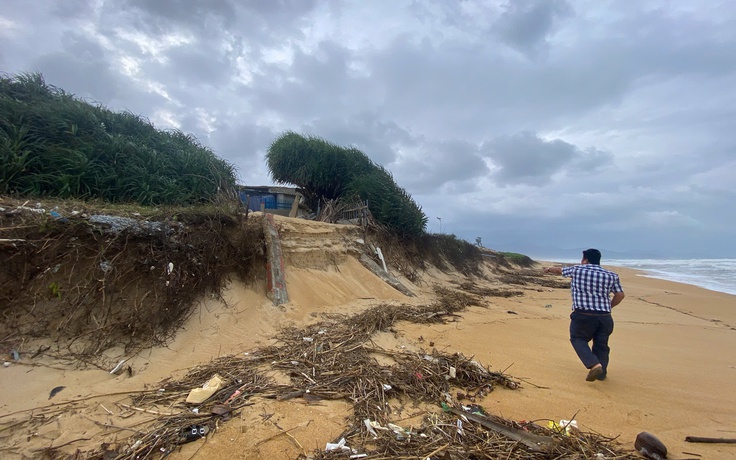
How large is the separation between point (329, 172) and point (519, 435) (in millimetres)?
15337

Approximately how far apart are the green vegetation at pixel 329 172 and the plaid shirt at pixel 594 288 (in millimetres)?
10334

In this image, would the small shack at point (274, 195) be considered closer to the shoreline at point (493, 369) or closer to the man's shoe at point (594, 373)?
the shoreline at point (493, 369)

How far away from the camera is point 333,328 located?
5.79 meters

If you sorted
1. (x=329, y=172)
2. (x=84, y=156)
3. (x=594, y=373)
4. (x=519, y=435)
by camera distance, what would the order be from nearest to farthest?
(x=519, y=435) → (x=594, y=373) → (x=84, y=156) → (x=329, y=172)

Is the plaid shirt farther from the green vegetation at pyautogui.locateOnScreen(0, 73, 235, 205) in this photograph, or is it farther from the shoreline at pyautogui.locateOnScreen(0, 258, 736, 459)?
the green vegetation at pyautogui.locateOnScreen(0, 73, 235, 205)

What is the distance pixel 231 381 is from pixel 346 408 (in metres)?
1.37

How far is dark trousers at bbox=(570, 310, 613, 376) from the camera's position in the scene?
416cm

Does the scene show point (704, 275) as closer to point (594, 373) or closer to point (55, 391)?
point (594, 373)

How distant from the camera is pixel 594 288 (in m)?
4.21

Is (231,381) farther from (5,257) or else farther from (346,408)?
(5,257)

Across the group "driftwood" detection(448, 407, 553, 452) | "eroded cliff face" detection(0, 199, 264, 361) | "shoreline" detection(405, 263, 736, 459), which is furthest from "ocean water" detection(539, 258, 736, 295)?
"eroded cliff face" detection(0, 199, 264, 361)

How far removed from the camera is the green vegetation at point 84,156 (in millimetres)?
6086

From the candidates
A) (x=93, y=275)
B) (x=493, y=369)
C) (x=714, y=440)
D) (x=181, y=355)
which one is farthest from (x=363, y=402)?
(x=93, y=275)

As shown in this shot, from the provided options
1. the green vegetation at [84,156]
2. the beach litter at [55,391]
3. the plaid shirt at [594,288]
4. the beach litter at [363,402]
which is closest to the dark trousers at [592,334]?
the plaid shirt at [594,288]
